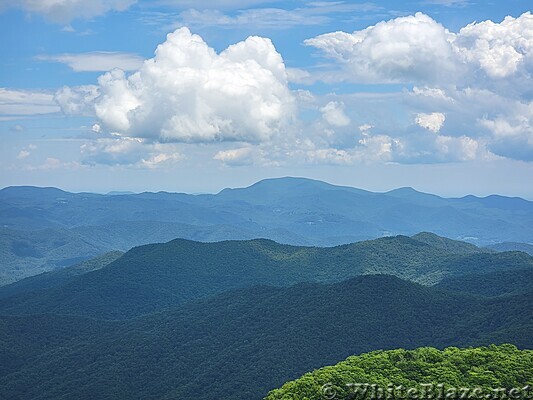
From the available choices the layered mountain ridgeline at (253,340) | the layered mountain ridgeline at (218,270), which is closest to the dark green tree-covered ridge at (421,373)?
the layered mountain ridgeline at (253,340)

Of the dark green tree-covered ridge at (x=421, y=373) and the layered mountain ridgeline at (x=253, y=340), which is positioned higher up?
the dark green tree-covered ridge at (x=421, y=373)

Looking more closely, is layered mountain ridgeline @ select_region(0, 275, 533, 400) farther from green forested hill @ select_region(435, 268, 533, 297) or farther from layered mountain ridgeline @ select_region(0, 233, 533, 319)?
layered mountain ridgeline @ select_region(0, 233, 533, 319)

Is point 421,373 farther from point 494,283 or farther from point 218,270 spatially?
point 218,270

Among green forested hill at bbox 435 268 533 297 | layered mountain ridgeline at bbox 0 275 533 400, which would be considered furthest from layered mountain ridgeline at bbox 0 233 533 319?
layered mountain ridgeline at bbox 0 275 533 400

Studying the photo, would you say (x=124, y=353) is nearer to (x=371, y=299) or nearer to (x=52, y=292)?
(x=371, y=299)

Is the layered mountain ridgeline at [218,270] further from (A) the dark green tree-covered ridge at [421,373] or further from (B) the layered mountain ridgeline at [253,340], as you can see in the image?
(A) the dark green tree-covered ridge at [421,373]

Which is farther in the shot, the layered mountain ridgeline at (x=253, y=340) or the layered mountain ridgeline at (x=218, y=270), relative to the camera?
the layered mountain ridgeline at (x=218, y=270)

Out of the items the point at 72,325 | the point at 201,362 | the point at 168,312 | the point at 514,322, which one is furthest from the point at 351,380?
the point at 72,325
